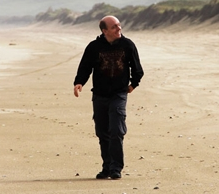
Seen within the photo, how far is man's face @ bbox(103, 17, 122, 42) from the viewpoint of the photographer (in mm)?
7312

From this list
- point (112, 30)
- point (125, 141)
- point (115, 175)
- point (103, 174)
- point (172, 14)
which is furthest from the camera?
point (172, 14)

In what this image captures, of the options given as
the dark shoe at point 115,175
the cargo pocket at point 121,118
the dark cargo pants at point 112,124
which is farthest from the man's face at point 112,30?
the dark shoe at point 115,175

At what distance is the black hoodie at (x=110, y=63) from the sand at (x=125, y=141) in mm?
950

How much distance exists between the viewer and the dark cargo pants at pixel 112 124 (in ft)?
24.5

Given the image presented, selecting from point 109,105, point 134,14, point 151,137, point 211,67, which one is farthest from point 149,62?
point 134,14

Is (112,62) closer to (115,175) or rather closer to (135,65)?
(135,65)

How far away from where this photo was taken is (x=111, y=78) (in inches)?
292

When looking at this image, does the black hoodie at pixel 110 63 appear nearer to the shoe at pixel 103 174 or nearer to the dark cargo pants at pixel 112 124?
the dark cargo pants at pixel 112 124

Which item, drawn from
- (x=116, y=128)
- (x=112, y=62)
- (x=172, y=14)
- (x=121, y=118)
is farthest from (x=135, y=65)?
(x=172, y=14)

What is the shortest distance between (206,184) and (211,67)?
1484cm

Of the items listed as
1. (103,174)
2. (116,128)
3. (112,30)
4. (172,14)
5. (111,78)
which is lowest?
(103,174)

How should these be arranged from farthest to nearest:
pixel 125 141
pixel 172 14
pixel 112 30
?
1. pixel 172 14
2. pixel 125 141
3. pixel 112 30

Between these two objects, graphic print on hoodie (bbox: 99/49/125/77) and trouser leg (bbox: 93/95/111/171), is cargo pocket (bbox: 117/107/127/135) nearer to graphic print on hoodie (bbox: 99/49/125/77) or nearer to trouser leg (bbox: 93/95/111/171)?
trouser leg (bbox: 93/95/111/171)

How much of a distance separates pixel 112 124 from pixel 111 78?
1.53 feet
